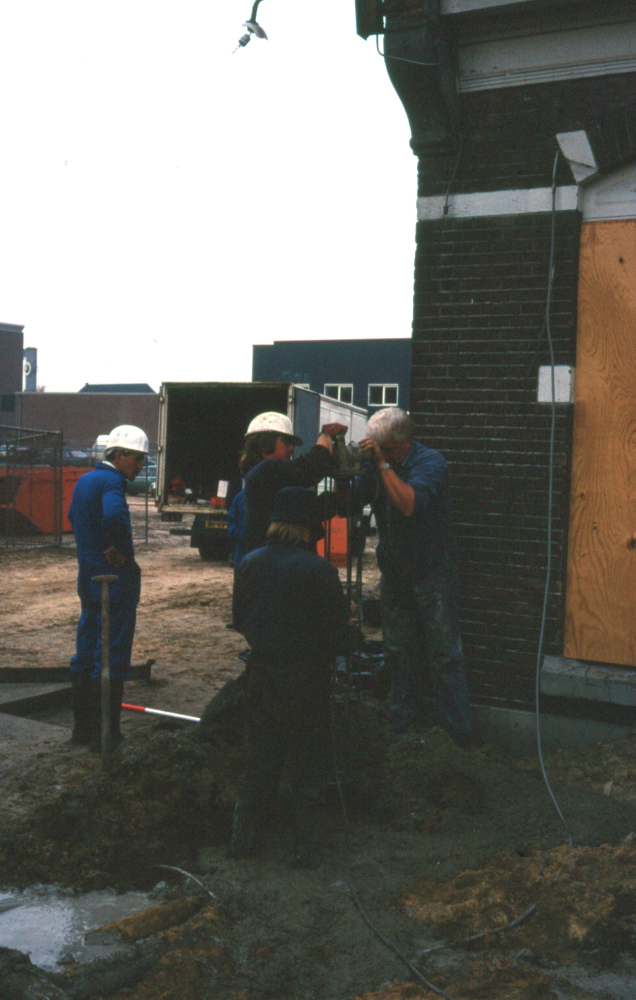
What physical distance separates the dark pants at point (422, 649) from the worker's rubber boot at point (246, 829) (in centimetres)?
182

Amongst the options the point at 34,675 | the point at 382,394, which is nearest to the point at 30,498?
the point at 34,675

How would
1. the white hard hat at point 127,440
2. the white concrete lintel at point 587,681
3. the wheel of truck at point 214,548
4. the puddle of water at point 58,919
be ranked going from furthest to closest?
the wheel of truck at point 214,548 → the white hard hat at point 127,440 → the white concrete lintel at point 587,681 → the puddle of water at point 58,919

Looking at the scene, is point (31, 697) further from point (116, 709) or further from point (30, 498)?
point (30, 498)

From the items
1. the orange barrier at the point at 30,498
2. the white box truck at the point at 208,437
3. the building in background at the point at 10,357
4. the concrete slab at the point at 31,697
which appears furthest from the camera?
the building in background at the point at 10,357

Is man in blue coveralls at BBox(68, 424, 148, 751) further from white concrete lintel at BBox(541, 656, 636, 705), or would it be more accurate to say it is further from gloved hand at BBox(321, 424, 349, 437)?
white concrete lintel at BBox(541, 656, 636, 705)

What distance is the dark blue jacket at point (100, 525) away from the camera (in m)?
5.73

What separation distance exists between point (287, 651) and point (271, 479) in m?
1.24

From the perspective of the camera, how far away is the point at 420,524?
5543mm

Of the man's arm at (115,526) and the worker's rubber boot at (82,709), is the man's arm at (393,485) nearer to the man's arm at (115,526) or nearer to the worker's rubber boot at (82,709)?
the man's arm at (115,526)

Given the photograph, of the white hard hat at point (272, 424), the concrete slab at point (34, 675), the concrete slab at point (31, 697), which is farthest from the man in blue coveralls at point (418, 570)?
the concrete slab at point (34, 675)

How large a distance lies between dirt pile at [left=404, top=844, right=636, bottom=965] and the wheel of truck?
1332cm

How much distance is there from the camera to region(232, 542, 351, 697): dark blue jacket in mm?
4023

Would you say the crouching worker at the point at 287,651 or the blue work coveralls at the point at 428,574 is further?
the blue work coveralls at the point at 428,574

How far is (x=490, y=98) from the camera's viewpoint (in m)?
5.95
